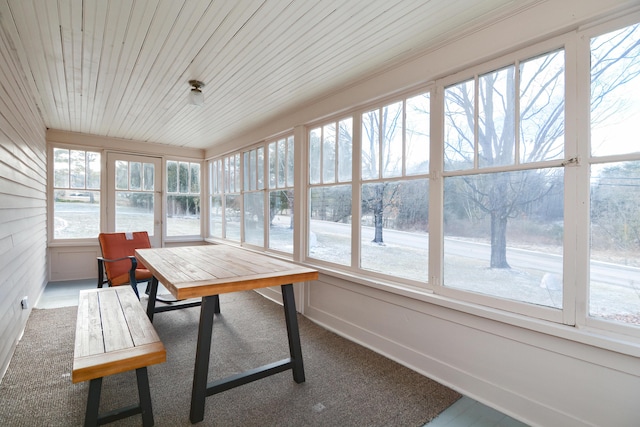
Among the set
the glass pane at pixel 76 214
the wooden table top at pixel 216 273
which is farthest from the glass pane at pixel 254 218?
the glass pane at pixel 76 214

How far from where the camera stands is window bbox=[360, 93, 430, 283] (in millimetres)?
2408

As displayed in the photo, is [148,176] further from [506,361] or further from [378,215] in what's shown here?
[506,361]

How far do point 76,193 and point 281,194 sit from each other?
3.77m

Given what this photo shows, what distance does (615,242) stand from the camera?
1.54 m

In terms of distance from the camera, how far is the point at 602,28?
1.56 meters

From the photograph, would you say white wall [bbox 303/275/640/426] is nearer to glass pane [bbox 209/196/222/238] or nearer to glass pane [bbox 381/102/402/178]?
glass pane [bbox 381/102/402/178]

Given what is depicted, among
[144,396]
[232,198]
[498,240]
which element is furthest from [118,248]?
[498,240]

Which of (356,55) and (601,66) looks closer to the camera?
(601,66)

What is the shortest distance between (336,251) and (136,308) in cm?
186

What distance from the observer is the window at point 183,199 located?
5.92m

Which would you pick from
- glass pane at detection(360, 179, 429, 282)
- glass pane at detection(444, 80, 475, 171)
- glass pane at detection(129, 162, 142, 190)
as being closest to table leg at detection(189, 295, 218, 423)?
glass pane at detection(360, 179, 429, 282)

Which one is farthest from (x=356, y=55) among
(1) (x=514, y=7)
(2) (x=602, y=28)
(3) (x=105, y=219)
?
(3) (x=105, y=219)

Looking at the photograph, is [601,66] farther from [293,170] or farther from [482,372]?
[293,170]

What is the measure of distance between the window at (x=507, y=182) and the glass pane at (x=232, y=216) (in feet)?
12.3
